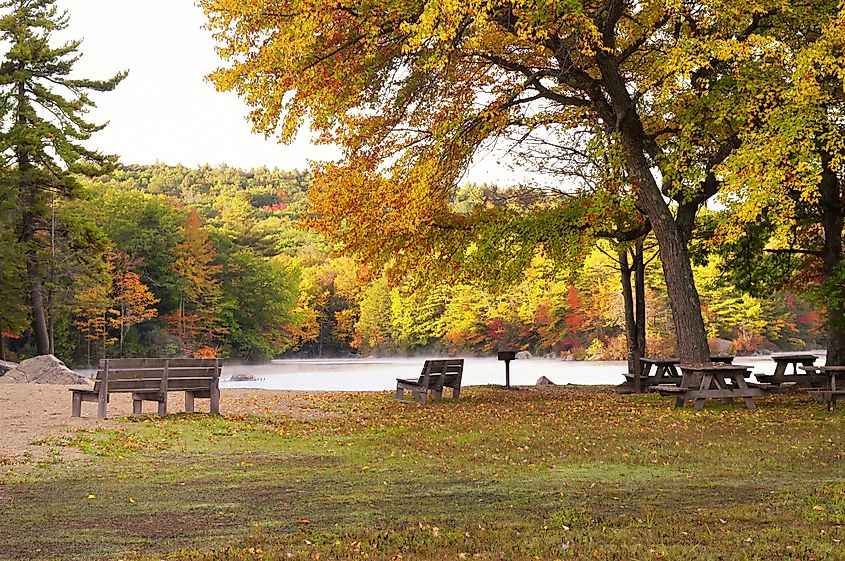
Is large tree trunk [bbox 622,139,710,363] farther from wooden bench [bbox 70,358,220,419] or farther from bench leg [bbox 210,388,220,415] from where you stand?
wooden bench [bbox 70,358,220,419]

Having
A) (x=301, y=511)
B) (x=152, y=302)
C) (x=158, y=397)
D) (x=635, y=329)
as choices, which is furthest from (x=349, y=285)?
(x=301, y=511)

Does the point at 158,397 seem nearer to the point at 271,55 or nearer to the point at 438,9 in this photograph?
the point at 271,55

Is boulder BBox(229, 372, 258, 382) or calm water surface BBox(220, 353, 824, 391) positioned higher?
calm water surface BBox(220, 353, 824, 391)

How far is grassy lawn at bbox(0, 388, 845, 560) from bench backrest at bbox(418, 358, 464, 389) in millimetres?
3560

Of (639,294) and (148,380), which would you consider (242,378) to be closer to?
(639,294)

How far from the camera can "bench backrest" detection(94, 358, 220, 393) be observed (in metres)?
13.5

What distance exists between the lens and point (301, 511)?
6727mm

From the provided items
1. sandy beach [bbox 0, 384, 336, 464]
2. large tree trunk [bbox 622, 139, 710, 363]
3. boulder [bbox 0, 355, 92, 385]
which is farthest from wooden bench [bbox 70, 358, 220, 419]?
boulder [bbox 0, 355, 92, 385]

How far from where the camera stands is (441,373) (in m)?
17.7

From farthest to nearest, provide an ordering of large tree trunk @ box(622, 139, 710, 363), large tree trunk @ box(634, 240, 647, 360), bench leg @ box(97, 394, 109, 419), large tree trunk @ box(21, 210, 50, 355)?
large tree trunk @ box(21, 210, 50, 355) → large tree trunk @ box(634, 240, 647, 360) → large tree trunk @ box(622, 139, 710, 363) → bench leg @ box(97, 394, 109, 419)

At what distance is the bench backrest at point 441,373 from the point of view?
56.4 feet

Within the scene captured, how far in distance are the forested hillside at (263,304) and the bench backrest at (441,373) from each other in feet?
68.9

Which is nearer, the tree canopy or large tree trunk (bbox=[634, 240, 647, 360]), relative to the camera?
the tree canopy

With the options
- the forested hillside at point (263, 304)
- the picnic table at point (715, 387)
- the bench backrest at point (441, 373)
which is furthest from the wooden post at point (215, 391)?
the forested hillside at point (263, 304)
